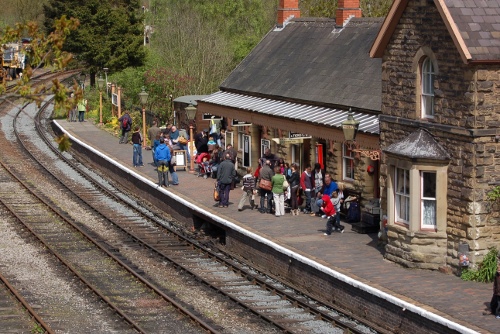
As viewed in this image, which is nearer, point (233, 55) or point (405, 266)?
point (405, 266)

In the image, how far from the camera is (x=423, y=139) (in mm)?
19422

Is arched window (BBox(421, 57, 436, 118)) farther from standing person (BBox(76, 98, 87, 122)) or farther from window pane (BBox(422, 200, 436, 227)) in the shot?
standing person (BBox(76, 98, 87, 122))

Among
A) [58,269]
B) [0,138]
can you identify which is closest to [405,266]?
[58,269]

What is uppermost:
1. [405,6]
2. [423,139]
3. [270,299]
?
[405,6]

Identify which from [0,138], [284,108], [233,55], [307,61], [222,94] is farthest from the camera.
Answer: [233,55]

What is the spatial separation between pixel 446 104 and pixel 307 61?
12.0 metres

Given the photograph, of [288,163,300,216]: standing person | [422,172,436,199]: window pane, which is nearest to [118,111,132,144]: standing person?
[288,163,300,216]: standing person

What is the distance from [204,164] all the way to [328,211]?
33.1 ft

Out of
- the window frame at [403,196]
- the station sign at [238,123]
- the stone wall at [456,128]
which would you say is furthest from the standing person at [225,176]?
the stone wall at [456,128]

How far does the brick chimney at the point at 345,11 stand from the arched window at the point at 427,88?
10858 millimetres

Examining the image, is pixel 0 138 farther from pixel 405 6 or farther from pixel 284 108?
pixel 405 6

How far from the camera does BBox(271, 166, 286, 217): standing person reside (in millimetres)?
24516

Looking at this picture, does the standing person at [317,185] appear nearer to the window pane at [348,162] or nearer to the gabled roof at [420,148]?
the window pane at [348,162]

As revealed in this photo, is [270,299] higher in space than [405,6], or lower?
lower
